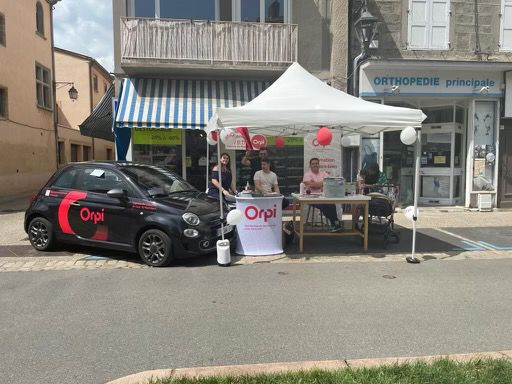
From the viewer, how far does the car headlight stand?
6758mm

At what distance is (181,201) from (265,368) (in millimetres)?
4226

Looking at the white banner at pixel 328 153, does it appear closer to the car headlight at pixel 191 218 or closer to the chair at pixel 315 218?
the chair at pixel 315 218

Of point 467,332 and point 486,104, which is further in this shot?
point 486,104

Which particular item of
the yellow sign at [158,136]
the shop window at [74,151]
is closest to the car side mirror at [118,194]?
the yellow sign at [158,136]

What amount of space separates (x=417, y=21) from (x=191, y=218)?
964 cm

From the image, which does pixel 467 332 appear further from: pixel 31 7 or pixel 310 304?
pixel 31 7

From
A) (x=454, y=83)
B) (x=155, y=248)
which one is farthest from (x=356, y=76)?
(x=155, y=248)

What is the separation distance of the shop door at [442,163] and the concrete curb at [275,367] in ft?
35.0

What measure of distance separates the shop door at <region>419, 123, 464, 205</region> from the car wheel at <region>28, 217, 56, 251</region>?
1051cm

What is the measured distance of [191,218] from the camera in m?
6.84

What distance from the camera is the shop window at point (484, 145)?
12938mm

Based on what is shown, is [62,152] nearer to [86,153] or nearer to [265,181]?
[86,153]

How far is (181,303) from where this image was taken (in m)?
5.13

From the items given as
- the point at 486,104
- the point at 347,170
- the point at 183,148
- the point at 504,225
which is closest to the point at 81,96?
the point at 183,148
